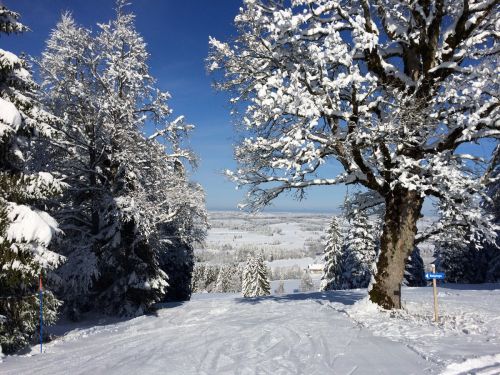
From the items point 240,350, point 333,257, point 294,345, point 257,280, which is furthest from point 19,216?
point 257,280

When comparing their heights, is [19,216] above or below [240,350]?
above

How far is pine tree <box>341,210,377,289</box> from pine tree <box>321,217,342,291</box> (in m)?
5.09

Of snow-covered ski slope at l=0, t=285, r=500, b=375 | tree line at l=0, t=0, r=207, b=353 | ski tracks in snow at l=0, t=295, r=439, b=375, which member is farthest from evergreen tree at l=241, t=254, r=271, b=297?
ski tracks in snow at l=0, t=295, r=439, b=375

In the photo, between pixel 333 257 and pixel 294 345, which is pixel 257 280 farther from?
pixel 294 345

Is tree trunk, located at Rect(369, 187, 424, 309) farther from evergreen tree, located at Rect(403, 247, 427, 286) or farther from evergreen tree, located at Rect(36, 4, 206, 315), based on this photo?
evergreen tree, located at Rect(403, 247, 427, 286)

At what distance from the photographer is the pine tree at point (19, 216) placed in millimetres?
8062

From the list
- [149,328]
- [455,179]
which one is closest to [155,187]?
[149,328]

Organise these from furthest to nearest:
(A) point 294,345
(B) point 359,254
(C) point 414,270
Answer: (C) point 414,270, (B) point 359,254, (A) point 294,345

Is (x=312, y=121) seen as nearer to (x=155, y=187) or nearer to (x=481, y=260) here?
(x=155, y=187)

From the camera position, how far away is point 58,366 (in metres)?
6.93

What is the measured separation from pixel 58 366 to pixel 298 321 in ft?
15.3

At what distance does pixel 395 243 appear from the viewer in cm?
895

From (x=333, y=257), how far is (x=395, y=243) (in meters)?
33.2

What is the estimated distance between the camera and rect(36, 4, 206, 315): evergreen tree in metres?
13.1
